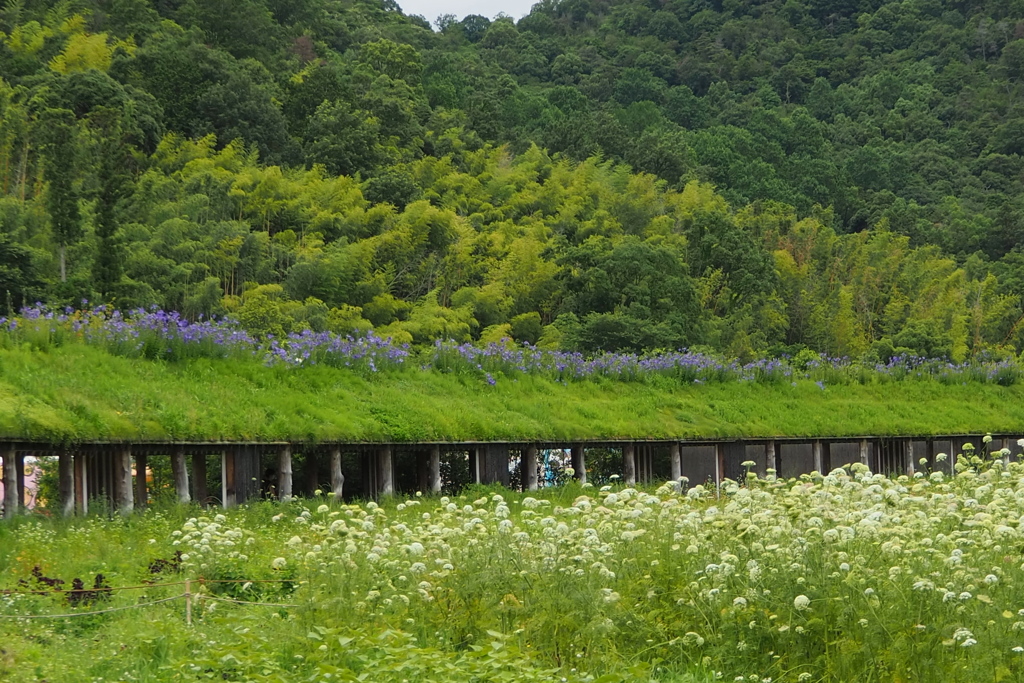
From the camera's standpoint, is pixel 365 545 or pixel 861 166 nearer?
pixel 365 545

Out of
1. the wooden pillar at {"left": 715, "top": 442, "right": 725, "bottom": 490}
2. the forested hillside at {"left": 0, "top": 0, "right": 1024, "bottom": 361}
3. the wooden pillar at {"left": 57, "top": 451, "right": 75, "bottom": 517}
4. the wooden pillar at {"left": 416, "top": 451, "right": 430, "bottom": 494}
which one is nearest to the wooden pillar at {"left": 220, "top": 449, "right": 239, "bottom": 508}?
the wooden pillar at {"left": 57, "top": 451, "right": 75, "bottom": 517}

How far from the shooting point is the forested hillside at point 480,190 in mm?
41312

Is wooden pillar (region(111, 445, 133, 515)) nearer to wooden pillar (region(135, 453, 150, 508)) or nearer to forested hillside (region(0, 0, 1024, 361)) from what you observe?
wooden pillar (region(135, 453, 150, 508))

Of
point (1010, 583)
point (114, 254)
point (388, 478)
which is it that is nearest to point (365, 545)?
point (1010, 583)

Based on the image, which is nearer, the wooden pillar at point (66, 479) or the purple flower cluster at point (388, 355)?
the wooden pillar at point (66, 479)

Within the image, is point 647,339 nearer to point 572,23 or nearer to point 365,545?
point 365,545

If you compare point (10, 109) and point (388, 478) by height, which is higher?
point (10, 109)

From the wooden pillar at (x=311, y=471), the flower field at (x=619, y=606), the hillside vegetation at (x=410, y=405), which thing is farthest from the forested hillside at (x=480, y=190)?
the flower field at (x=619, y=606)

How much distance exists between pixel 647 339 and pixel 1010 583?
3056 cm

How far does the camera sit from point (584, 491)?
21875 millimetres

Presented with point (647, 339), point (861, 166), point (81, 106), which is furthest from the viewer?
point (861, 166)

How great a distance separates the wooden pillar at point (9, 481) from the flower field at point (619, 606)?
4.57 meters

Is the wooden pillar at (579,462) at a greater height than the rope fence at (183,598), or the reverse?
the wooden pillar at (579,462)

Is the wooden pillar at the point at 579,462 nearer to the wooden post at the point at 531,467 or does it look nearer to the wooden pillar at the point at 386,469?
the wooden post at the point at 531,467
